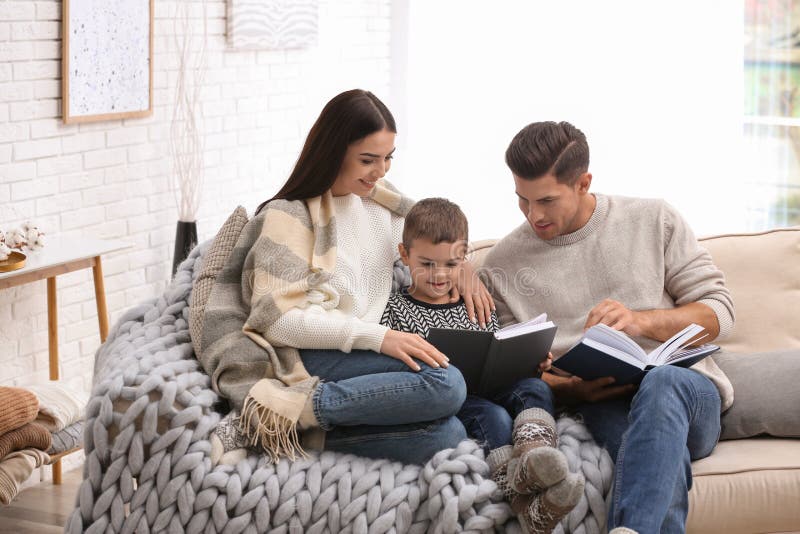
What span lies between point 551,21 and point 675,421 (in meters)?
3.49

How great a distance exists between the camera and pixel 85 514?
84.7 inches

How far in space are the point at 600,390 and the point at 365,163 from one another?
2.57ft

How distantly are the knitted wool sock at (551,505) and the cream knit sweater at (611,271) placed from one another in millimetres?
619

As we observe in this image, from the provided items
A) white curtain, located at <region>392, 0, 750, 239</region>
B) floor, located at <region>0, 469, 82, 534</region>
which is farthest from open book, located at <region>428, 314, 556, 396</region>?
white curtain, located at <region>392, 0, 750, 239</region>

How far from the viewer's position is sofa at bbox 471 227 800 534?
2146 mm

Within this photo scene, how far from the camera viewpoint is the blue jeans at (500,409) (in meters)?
2.25

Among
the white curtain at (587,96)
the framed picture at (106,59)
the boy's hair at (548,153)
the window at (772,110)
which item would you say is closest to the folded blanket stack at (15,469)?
the framed picture at (106,59)

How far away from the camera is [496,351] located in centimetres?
229

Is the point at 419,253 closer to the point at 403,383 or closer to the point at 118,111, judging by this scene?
the point at 403,383

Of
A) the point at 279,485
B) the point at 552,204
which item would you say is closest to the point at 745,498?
the point at 552,204

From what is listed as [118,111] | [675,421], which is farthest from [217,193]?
[675,421]

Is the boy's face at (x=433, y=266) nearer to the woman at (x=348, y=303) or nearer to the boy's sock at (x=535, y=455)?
the woman at (x=348, y=303)

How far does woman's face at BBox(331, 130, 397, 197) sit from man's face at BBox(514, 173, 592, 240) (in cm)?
34

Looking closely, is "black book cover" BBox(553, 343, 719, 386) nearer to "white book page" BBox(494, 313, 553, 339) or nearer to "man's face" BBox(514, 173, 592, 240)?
"white book page" BBox(494, 313, 553, 339)
